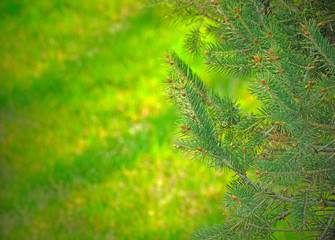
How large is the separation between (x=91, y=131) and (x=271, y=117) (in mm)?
3687

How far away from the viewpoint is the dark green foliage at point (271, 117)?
58.5 inches

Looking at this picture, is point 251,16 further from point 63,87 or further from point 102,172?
point 63,87

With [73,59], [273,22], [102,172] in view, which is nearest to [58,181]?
[102,172]

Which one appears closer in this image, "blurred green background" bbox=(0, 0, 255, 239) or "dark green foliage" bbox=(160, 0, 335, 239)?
"dark green foliage" bbox=(160, 0, 335, 239)

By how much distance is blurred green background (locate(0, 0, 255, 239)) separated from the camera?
3975mm

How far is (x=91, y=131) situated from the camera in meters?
4.96

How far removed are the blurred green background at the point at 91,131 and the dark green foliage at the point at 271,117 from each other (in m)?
1.16

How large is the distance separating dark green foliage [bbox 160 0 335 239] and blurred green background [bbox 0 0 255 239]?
3.82 feet

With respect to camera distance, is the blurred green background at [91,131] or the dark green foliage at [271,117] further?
the blurred green background at [91,131]

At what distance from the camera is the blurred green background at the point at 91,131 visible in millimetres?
3975

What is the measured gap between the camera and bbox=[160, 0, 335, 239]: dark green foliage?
149 cm

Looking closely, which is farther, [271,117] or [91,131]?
[91,131]

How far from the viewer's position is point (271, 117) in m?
1.57

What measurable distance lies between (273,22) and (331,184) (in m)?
0.76
